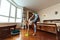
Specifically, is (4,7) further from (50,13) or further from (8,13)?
(50,13)

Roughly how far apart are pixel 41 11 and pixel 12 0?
11.7 feet

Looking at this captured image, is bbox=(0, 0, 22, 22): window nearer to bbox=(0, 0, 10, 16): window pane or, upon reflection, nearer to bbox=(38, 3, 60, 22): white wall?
bbox=(0, 0, 10, 16): window pane

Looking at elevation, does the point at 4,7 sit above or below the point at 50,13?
above

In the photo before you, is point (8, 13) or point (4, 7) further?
point (8, 13)

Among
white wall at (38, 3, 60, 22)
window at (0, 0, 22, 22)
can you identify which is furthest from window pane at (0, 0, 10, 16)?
white wall at (38, 3, 60, 22)

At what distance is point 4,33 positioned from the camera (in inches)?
124

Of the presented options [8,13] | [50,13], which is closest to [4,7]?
[8,13]

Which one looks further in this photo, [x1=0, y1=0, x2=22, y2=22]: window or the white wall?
the white wall

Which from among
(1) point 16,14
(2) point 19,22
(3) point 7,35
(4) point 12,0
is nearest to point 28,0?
(4) point 12,0

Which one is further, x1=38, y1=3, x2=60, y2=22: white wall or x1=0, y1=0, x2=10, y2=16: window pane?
x1=38, y1=3, x2=60, y2=22: white wall

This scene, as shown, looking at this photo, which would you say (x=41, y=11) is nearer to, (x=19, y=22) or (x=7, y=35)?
(x=19, y=22)

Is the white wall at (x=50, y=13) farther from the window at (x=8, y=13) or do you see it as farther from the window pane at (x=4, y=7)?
the window pane at (x=4, y=7)

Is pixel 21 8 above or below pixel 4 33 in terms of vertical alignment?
above

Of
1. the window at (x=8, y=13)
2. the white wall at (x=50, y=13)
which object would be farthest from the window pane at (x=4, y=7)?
the white wall at (x=50, y=13)
